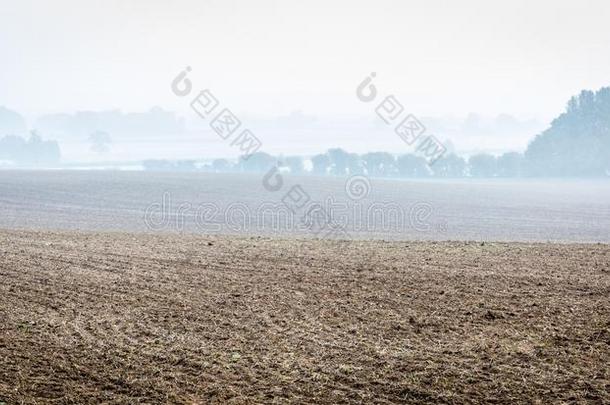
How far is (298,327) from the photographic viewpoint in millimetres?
9992

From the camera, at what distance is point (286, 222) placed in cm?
3039

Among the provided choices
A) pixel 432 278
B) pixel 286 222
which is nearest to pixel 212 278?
pixel 432 278

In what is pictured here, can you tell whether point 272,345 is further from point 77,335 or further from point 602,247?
point 602,247

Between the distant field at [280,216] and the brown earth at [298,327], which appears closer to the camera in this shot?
→ the brown earth at [298,327]

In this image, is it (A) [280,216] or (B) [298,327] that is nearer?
(B) [298,327]

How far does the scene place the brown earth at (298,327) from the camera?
25.5ft

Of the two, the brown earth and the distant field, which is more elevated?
the distant field

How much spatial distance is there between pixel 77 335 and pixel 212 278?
13.3ft

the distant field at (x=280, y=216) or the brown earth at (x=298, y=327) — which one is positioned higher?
the distant field at (x=280, y=216)

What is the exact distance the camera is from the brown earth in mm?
7758

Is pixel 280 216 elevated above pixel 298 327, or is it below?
above

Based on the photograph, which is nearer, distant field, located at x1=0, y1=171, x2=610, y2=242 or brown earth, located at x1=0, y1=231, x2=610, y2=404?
brown earth, located at x1=0, y1=231, x2=610, y2=404

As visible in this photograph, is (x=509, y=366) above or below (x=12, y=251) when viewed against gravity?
below

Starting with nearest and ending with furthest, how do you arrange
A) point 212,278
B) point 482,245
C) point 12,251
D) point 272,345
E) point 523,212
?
1. point 272,345
2. point 212,278
3. point 12,251
4. point 482,245
5. point 523,212
